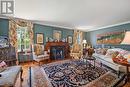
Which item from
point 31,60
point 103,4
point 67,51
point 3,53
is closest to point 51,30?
point 67,51

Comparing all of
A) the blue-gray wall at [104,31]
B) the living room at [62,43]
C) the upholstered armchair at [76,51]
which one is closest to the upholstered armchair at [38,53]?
the living room at [62,43]

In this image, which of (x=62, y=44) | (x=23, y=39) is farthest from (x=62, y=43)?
(x=23, y=39)

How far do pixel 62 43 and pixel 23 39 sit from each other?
2647 mm

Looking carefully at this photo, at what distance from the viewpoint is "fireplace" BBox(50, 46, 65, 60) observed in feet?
24.4

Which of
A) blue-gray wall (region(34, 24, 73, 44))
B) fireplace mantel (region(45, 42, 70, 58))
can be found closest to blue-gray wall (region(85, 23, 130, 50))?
blue-gray wall (region(34, 24, 73, 44))

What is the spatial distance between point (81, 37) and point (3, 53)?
6.85 meters

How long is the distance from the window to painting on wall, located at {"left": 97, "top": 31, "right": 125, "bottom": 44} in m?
5.07

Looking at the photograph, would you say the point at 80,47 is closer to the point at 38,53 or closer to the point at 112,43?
the point at 112,43

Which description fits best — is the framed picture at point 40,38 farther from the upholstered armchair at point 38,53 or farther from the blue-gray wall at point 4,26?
the blue-gray wall at point 4,26

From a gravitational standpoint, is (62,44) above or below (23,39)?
below

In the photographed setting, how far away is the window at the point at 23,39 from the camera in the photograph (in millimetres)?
6473

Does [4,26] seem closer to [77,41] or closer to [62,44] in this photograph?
[62,44]

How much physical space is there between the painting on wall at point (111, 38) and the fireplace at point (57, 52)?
2.85 metres

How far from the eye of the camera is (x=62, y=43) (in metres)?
7.95
